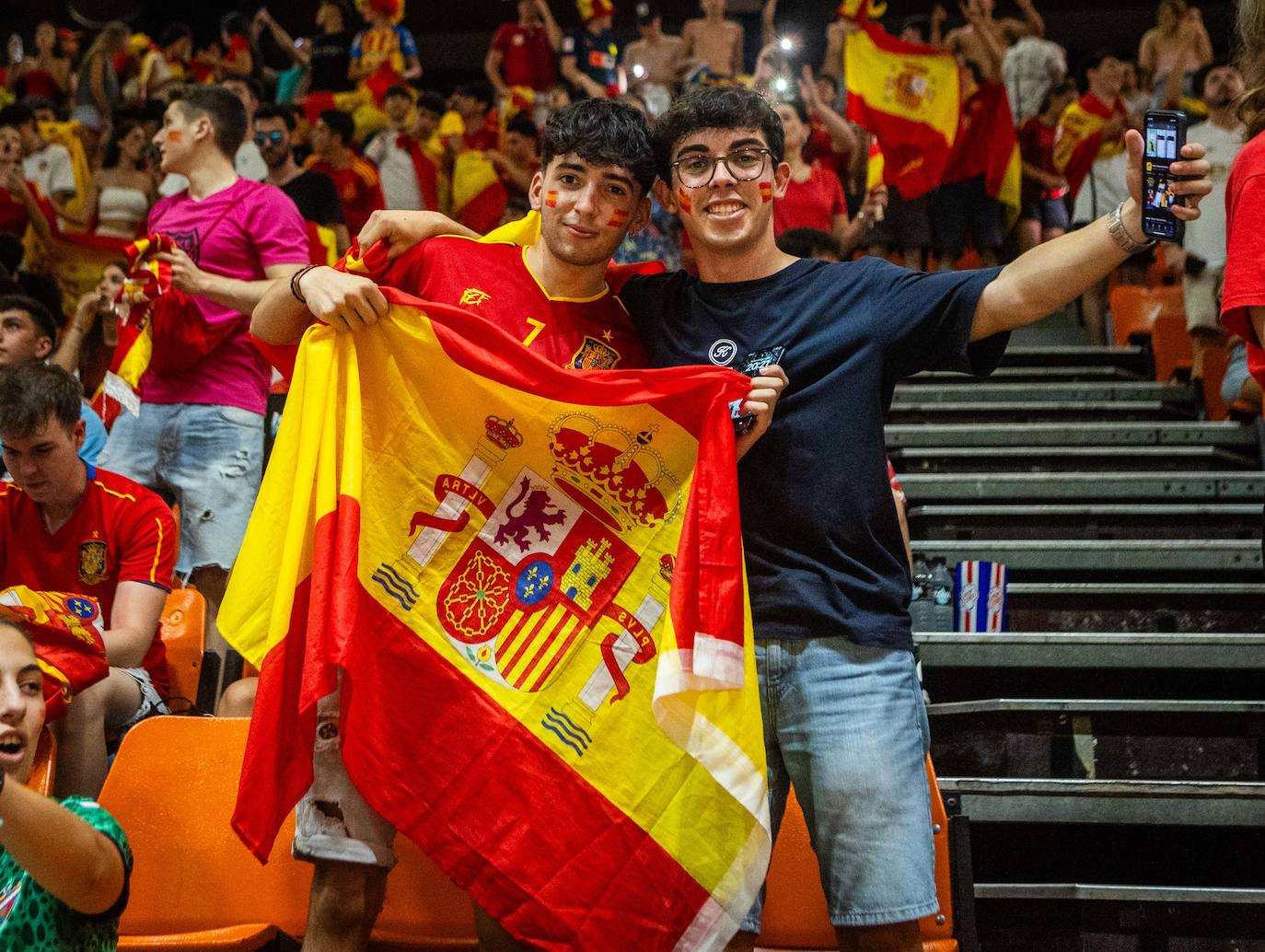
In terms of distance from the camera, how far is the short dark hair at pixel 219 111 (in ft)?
14.5

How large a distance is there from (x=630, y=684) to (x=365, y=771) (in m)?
0.49

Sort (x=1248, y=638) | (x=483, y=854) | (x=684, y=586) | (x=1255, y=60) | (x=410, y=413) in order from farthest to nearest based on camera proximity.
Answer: (x=1248, y=638)
(x=410, y=413)
(x=483, y=854)
(x=684, y=586)
(x=1255, y=60)

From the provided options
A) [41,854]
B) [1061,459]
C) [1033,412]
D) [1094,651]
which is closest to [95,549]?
A: [41,854]

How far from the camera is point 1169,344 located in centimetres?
662

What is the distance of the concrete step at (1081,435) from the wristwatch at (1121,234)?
3.69m

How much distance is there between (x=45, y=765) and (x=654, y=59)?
24.0 feet

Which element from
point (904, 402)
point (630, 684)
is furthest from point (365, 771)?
point (904, 402)

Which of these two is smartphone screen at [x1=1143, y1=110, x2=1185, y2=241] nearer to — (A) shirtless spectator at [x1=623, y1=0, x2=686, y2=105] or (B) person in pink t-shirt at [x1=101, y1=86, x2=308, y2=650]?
(B) person in pink t-shirt at [x1=101, y1=86, x2=308, y2=650]

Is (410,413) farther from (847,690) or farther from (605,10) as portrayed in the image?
(605,10)

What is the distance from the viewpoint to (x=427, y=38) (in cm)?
1409

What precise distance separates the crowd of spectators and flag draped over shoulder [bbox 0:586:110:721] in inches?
4.3

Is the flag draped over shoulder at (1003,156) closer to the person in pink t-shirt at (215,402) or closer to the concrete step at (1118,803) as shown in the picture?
the person in pink t-shirt at (215,402)

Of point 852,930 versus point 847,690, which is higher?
point 847,690

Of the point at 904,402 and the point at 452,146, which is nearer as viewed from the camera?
the point at 904,402
